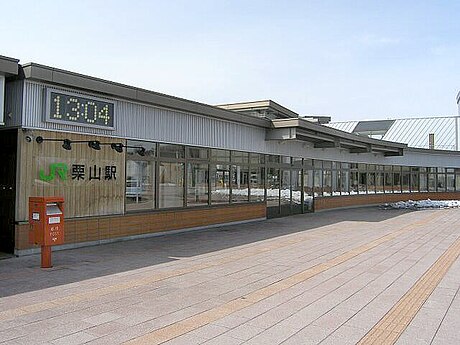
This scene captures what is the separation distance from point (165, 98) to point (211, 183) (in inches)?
136

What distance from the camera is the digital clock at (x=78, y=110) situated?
30.4 feet

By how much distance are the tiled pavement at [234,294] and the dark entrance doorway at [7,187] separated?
83 centimetres

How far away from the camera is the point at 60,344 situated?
14.3ft

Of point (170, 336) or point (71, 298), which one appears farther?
point (71, 298)

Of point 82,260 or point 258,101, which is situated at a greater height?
point 258,101

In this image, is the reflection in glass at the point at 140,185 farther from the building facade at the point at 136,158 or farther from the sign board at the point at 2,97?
the sign board at the point at 2,97

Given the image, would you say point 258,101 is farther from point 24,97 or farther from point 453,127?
point 453,127

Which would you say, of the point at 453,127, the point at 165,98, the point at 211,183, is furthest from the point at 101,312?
the point at 453,127

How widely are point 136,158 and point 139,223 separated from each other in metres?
1.65

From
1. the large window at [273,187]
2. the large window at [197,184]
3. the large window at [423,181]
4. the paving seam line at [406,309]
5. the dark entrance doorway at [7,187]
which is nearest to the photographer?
the paving seam line at [406,309]

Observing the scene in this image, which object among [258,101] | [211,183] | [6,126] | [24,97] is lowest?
[211,183]

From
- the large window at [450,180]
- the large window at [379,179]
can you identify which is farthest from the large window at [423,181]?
the large window at [379,179]

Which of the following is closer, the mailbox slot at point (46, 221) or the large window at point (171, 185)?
the mailbox slot at point (46, 221)

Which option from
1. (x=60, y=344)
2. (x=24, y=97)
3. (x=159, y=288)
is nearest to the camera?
(x=60, y=344)
